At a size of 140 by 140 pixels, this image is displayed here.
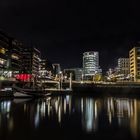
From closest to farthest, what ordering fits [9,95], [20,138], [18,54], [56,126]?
[20,138]
[56,126]
[9,95]
[18,54]

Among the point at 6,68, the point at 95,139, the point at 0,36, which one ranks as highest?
the point at 0,36

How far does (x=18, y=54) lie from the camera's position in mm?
194000

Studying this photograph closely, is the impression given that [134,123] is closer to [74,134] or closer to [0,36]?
[74,134]

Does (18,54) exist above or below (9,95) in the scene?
above

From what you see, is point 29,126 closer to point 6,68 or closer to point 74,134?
point 74,134

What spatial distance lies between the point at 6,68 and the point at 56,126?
126 meters

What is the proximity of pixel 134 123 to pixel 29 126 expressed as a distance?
47.0ft

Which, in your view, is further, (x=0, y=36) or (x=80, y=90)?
(x=80, y=90)

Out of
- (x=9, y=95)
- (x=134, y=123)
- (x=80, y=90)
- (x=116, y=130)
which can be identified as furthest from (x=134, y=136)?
(x=80, y=90)

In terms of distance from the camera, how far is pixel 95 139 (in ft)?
97.7

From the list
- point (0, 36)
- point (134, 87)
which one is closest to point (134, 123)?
point (134, 87)

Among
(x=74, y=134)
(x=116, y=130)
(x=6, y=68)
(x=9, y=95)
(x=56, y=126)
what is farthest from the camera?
(x=6, y=68)

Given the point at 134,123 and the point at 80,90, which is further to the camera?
the point at 80,90

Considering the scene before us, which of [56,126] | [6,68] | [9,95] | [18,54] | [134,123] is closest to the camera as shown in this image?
[56,126]
